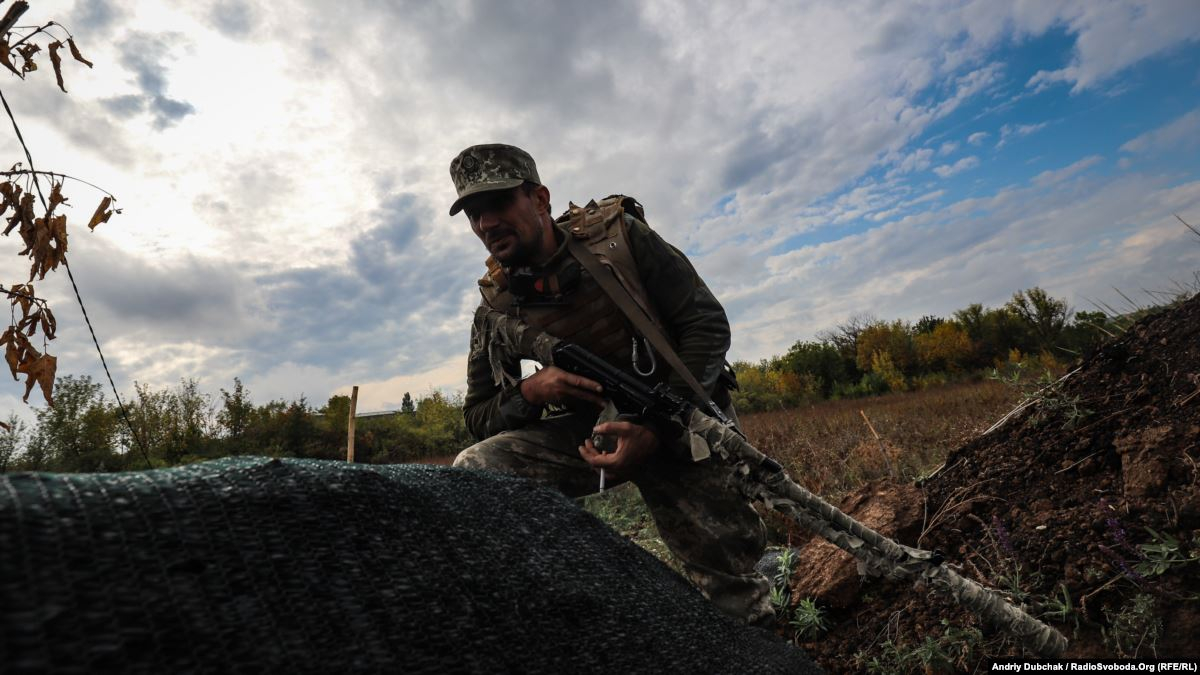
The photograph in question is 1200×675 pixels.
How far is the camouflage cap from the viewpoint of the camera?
3070 mm

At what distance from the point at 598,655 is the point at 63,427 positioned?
19.5 m

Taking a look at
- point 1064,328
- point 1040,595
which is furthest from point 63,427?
point 1064,328

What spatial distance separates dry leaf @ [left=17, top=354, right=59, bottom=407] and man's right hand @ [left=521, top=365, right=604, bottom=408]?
1.88 metres

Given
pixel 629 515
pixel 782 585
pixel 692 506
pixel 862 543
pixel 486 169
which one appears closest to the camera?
pixel 862 543

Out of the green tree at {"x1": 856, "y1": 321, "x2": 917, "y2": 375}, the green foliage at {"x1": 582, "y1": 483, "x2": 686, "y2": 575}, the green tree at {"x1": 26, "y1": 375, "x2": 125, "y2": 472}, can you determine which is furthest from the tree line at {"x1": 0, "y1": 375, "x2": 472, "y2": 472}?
the green tree at {"x1": 856, "y1": 321, "x2": 917, "y2": 375}

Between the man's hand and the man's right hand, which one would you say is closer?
the man's hand

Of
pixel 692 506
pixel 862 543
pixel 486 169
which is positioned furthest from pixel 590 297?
pixel 862 543

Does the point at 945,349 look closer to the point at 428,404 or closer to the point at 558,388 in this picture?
the point at 428,404

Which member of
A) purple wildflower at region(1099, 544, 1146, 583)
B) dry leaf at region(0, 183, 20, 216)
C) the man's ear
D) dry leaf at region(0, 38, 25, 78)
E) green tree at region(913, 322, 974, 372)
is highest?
green tree at region(913, 322, 974, 372)

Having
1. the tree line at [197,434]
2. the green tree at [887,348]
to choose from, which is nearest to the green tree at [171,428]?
the tree line at [197,434]

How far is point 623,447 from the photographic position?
2633 mm

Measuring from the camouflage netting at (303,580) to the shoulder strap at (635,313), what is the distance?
1.51 meters

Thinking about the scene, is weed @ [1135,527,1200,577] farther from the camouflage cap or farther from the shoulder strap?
the camouflage cap

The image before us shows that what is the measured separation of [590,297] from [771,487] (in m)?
1.29
